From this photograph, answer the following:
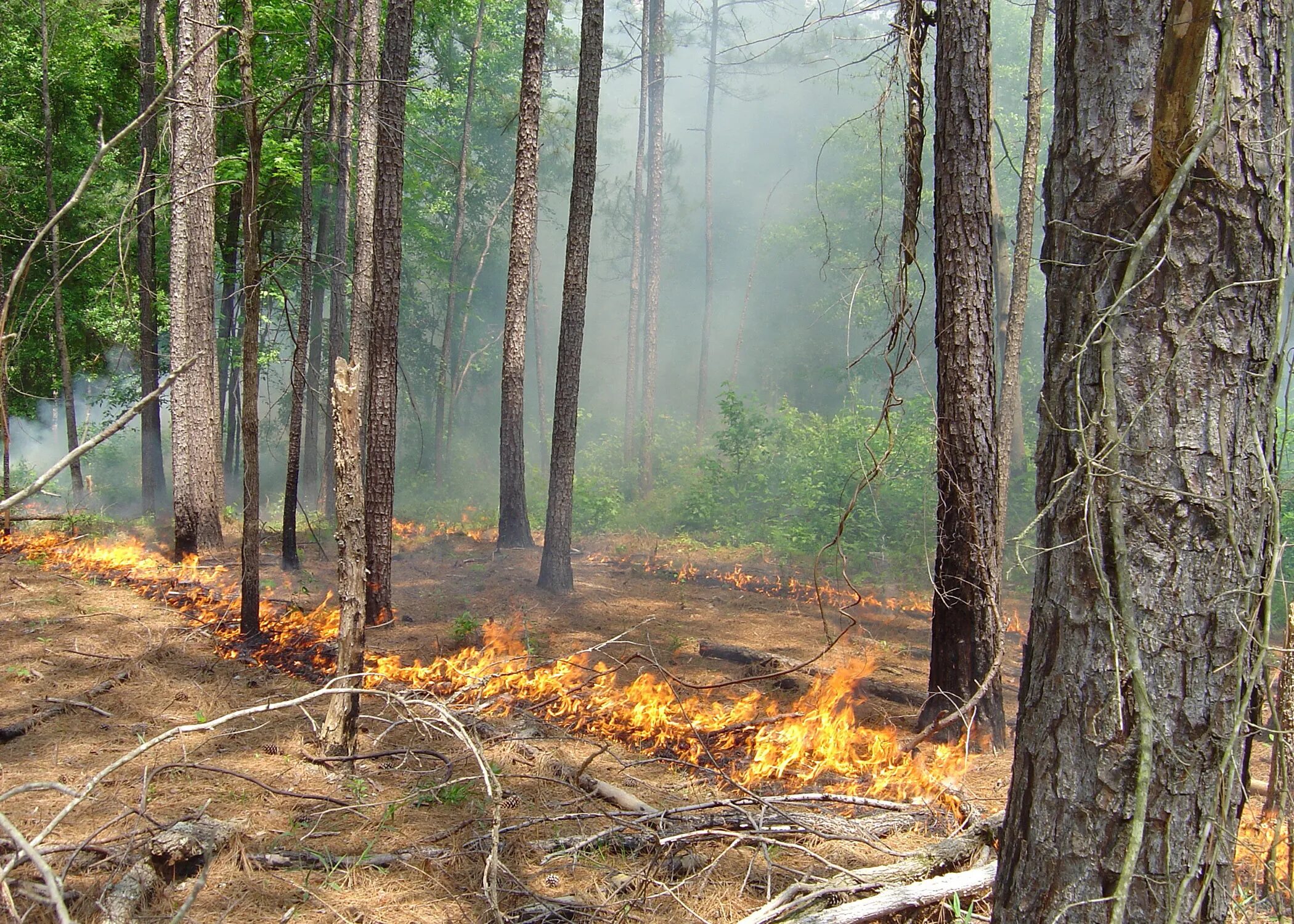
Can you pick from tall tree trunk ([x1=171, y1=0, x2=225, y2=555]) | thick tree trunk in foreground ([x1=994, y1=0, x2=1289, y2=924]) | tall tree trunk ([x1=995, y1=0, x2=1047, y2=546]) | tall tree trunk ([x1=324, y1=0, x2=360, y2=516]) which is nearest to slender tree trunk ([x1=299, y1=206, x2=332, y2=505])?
tall tree trunk ([x1=324, y1=0, x2=360, y2=516])

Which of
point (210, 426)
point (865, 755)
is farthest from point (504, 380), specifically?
point (865, 755)

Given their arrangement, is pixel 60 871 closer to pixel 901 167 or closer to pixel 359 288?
pixel 901 167

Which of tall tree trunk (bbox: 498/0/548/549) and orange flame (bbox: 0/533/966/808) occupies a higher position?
tall tree trunk (bbox: 498/0/548/549)

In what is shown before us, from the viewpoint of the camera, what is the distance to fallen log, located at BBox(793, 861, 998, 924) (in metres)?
3.10

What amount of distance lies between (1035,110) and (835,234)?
→ 2233cm

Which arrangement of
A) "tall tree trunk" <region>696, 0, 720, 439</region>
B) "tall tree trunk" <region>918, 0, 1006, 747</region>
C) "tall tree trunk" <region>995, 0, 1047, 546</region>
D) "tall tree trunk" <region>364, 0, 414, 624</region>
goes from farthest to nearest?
1. "tall tree trunk" <region>696, 0, 720, 439</region>
2. "tall tree trunk" <region>995, 0, 1047, 546</region>
3. "tall tree trunk" <region>364, 0, 414, 624</region>
4. "tall tree trunk" <region>918, 0, 1006, 747</region>

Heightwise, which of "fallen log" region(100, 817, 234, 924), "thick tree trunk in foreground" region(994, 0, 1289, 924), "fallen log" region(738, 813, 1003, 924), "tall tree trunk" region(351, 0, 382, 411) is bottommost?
"fallen log" region(100, 817, 234, 924)

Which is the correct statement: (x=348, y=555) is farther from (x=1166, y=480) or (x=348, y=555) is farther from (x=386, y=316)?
(x=1166, y=480)

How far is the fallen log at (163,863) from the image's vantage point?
10.4 feet

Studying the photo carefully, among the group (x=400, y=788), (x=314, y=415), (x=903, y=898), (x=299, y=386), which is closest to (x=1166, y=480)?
(x=903, y=898)

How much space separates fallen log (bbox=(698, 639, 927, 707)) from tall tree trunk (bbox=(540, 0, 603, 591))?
9.05 feet

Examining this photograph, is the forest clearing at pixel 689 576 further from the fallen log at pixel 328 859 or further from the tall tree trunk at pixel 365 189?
the tall tree trunk at pixel 365 189

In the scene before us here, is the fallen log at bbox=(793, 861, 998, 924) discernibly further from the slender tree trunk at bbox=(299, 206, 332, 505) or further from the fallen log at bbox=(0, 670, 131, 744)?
the slender tree trunk at bbox=(299, 206, 332, 505)

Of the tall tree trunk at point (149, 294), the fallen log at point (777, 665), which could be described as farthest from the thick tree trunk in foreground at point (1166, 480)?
the tall tree trunk at point (149, 294)
